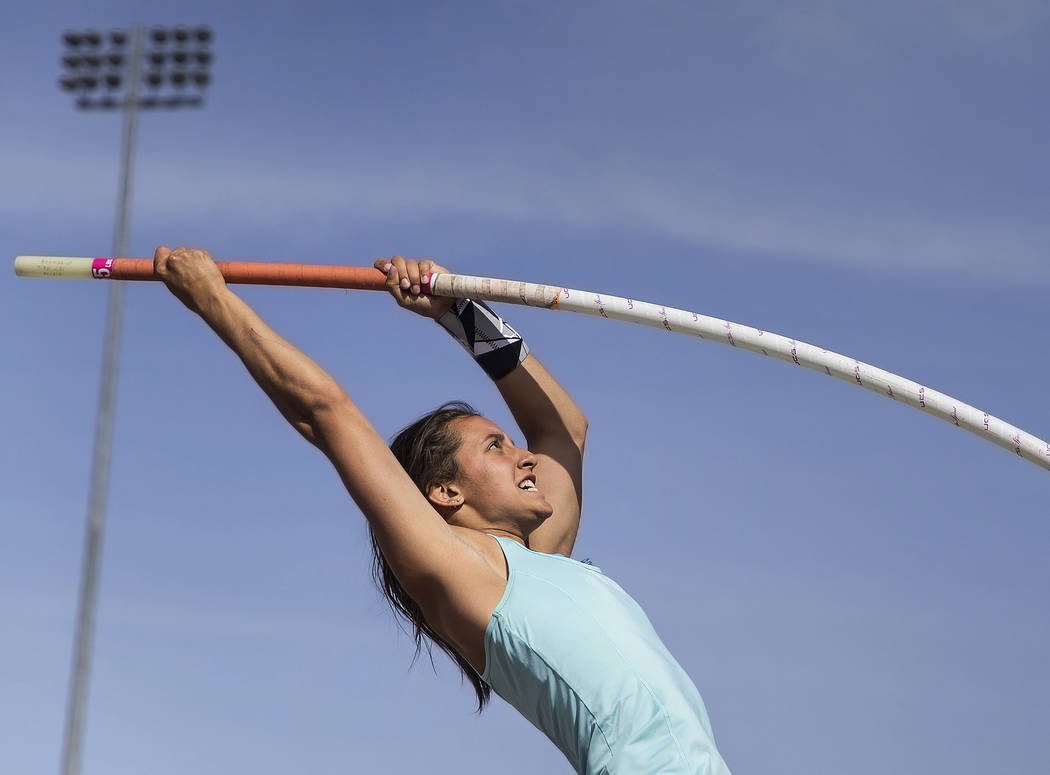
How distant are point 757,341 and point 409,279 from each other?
1.37 m

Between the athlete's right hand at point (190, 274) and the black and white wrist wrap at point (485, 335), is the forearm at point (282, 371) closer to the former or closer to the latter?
the athlete's right hand at point (190, 274)

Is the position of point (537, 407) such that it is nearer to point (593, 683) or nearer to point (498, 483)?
point (498, 483)

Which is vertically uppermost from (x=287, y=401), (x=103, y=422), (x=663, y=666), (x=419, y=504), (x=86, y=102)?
(x=86, y=102)

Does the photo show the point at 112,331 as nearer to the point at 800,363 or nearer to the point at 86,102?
the point at 86,102

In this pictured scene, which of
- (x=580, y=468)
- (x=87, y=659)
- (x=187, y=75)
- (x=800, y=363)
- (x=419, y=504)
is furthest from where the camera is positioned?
(x=187, y=75)

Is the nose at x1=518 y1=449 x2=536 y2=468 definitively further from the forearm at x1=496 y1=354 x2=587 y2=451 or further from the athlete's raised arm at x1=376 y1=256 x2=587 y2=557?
the forearm at x1=496 y1=354 x2=587 y2=451

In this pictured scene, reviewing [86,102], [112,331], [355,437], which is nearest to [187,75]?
[86,102]

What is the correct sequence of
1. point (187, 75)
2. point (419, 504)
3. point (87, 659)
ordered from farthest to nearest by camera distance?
1. point (187, 75)
2. point (87, 659)
3. point (419, 504)

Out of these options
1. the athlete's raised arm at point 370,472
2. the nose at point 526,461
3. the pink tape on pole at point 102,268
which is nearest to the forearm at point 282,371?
the athlete's raised arm at point 370,472

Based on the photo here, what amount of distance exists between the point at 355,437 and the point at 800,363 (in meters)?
1.85

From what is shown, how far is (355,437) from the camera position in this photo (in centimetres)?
→ 418

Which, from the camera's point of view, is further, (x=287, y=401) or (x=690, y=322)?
(x=690, y=322)

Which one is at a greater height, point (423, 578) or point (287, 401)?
point (287, 401)

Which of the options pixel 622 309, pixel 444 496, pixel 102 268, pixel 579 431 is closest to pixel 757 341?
pixel 622 309
